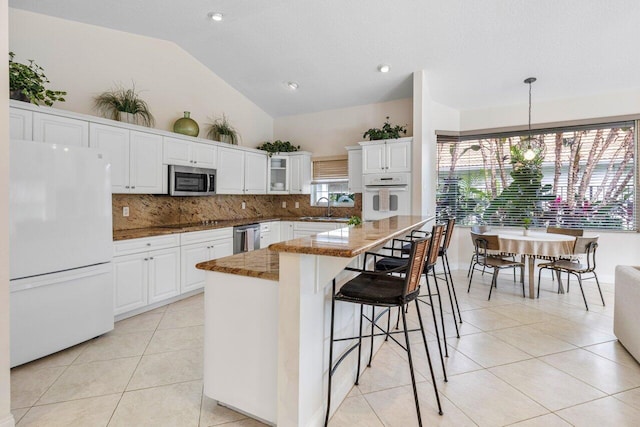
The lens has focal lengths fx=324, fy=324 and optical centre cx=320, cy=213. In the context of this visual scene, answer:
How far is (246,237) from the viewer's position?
4758 mm

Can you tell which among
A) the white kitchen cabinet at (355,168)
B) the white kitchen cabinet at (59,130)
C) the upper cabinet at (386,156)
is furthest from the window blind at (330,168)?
the white kitchen cabinet at (59,130)

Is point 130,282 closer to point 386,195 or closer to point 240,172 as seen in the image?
point 240,172

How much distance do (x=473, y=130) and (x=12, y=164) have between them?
226 inches

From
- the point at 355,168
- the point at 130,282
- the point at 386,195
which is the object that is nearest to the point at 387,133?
the point at 355,168

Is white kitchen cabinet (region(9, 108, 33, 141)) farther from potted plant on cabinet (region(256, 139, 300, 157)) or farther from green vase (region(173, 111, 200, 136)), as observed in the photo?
potted plant on cabinet (region(256, 139, 300, 157))

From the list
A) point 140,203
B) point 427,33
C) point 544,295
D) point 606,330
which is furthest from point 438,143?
point 140,203

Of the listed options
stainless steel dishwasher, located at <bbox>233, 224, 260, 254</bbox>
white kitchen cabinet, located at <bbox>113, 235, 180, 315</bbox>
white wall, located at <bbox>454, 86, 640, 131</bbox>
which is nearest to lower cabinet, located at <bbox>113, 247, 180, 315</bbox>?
white kitchen cabinet, located at <bbox>113, 235, 180, 315</bbox>

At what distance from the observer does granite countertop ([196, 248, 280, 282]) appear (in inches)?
65.4

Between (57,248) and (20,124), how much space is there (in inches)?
43.5

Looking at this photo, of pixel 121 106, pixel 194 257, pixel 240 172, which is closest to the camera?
pixel 121 106

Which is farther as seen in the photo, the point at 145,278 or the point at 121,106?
the point at 121,106

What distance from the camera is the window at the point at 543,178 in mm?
4656

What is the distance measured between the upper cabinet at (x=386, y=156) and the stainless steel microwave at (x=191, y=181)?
227cm

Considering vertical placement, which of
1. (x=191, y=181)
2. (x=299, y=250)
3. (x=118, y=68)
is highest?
(x=118, y=68)
